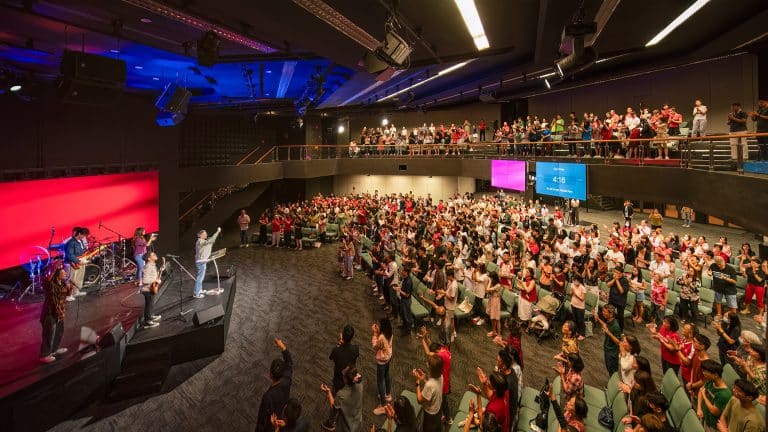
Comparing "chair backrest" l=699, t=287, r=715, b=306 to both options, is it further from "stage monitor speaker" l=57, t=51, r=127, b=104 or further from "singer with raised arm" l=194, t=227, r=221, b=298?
"stage monitor speaker" l=57, t=51, r=127, b=104

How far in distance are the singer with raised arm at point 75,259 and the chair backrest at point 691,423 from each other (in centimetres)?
1001

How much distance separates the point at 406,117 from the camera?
24391mm

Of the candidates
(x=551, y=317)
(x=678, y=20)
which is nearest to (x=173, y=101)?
(x=551, y=317)

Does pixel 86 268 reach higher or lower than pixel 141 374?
higher

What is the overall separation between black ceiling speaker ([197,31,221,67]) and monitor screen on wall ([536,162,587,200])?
916cm

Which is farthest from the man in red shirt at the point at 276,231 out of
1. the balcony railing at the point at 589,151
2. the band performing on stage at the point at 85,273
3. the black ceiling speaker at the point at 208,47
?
the black ceiling speaker at the point at 208,47

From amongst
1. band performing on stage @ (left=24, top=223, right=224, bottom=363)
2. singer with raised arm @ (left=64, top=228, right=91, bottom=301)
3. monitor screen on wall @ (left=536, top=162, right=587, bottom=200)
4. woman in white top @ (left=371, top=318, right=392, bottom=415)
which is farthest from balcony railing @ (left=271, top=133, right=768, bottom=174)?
singer with raised arm @ (left=64, top=228, right=91, bottom=301)

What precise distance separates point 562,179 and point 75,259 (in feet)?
40.4

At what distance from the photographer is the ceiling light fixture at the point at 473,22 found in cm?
654

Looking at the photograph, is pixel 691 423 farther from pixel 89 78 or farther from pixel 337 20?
pixel 89 78

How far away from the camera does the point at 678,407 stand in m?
3.81

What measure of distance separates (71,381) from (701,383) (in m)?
7.88

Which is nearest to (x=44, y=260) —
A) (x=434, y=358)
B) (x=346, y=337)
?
(x=346, y=337)

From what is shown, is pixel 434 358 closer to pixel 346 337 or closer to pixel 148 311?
pixel 346 337
